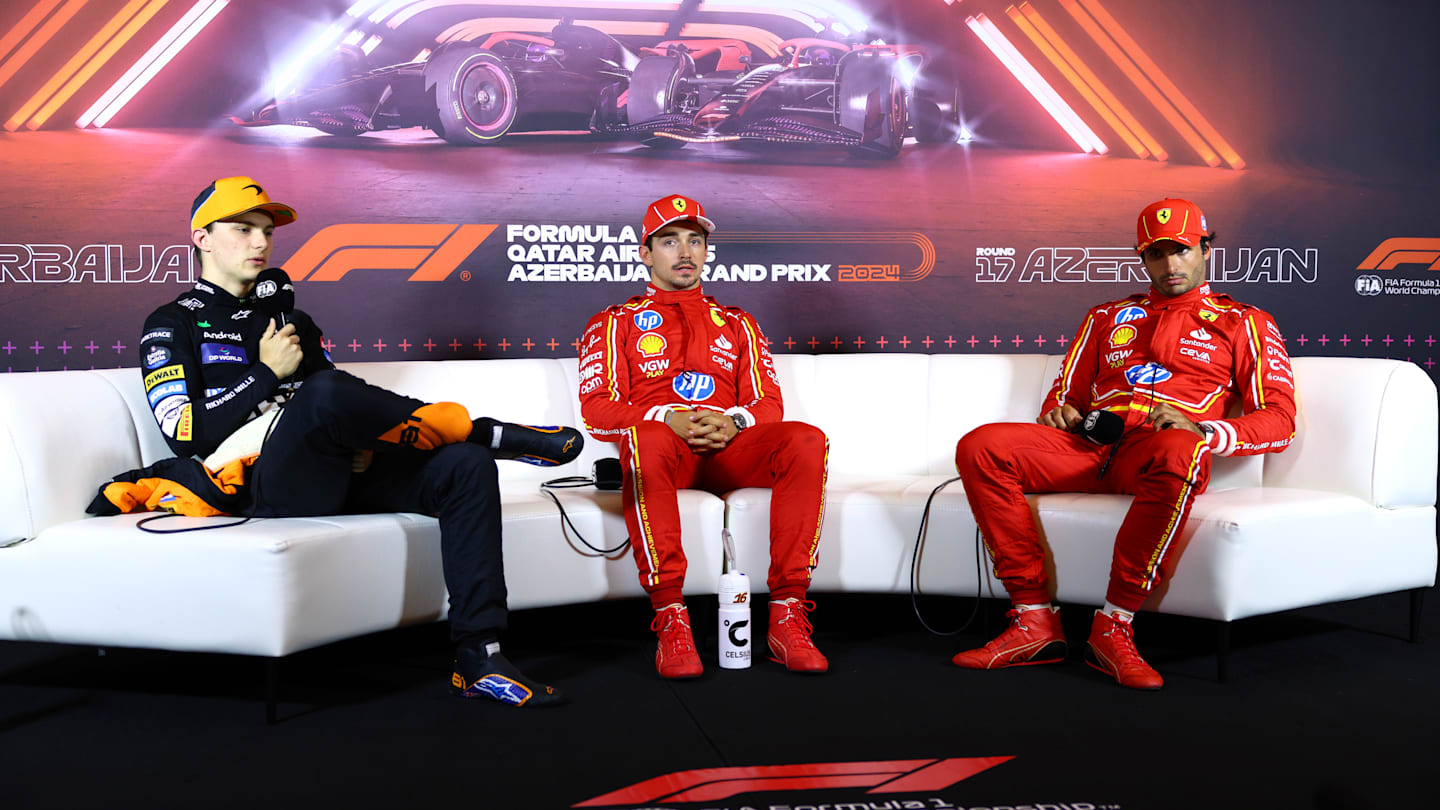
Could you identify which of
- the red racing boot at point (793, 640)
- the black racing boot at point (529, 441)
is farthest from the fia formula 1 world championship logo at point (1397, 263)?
the black racing boot at point (529, 441)

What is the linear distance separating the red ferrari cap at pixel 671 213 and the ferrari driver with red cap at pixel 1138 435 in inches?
40.9

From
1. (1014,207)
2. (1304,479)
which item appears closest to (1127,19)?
(1014,207)

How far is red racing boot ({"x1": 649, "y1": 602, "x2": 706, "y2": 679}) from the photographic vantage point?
2.57 m

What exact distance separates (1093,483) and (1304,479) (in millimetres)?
591

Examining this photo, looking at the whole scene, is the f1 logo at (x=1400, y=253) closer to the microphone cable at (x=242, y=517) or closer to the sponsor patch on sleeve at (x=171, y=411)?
the microphone cable at (x=242, y=517)

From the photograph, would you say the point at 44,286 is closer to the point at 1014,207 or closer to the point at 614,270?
the point at 614,270

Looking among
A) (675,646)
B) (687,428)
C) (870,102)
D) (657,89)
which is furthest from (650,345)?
(870,102)

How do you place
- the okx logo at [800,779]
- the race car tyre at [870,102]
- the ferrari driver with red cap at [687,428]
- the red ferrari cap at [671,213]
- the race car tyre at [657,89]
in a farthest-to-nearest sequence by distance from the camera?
the race car tyre at [870,102] → the race car tyre at [657,89] → the red ferrari cap at [671,213] → the ferrari driver with red cap at [687,428] → the okx logo at [800,779]

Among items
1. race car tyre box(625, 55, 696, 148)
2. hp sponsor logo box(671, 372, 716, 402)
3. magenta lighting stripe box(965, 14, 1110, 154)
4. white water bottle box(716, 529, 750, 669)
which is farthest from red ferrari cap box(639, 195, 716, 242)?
magenta lighting stripe box(965, 14, 1110, 154)

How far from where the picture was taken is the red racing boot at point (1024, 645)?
2672 mm

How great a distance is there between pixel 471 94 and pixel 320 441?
2.10m

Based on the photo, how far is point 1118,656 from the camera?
8.36ft

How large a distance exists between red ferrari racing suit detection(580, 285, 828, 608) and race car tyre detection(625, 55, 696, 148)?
1044 millimetres

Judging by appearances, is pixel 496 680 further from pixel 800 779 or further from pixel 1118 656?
pixel 1118 656
